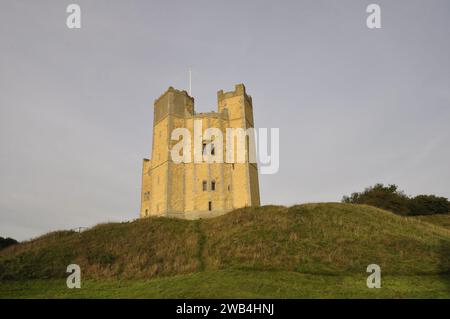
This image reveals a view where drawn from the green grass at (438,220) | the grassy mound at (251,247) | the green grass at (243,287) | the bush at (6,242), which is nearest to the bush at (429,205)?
the green grass at (438,220)

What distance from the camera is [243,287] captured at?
15.9 metres

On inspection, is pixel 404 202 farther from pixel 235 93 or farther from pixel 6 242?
pixel 6 242

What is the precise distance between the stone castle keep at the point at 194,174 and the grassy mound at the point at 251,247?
823 centimetres

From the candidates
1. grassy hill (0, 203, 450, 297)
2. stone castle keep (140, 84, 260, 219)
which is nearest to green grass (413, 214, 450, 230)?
grassy hill (0, 203, 450, 297)

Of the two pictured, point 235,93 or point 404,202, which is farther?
point 404,202

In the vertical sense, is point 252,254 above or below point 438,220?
below

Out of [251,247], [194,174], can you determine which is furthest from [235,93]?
[251,247]

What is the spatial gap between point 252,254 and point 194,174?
2110 cm

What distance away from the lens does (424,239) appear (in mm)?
25438

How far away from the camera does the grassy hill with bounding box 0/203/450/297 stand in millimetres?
17997

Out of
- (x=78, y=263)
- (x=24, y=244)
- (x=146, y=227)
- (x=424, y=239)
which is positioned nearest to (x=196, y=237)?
(x=146, y=227)

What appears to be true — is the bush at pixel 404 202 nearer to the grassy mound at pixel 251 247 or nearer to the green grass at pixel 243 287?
the grassy mound at pixel 251 247

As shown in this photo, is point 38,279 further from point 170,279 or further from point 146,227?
point 146,227

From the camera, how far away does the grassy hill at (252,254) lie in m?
18.0
